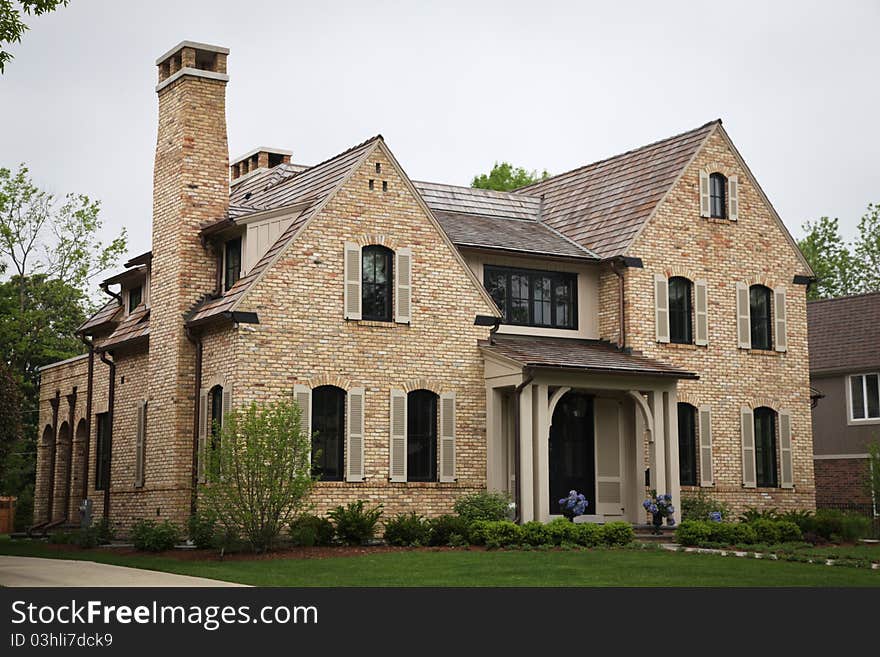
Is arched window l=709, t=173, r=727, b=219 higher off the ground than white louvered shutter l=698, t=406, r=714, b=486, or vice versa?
arched window l=709, t=173, r=727, b=219

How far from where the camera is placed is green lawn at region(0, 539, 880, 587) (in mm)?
15680

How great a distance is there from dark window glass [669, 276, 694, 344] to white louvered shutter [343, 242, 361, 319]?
26.4 feet

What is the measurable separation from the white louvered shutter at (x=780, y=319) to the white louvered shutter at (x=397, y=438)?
10.4m

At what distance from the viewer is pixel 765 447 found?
1142 inches

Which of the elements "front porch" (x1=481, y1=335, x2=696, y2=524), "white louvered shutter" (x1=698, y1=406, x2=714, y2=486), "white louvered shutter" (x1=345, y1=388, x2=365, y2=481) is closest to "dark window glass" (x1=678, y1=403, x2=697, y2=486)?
"white louvered shutter" (x1=698, y1=406, x2=714, y2=486)

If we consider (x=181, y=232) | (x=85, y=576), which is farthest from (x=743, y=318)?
(x=85, y=576)

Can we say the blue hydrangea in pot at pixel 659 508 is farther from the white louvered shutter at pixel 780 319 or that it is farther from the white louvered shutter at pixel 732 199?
the white louvered shutter at pixel 732 199

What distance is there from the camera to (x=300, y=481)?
21.1 m

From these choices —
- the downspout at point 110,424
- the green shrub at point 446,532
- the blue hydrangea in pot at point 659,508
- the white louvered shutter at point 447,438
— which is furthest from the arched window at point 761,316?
the downspout at point 110,424

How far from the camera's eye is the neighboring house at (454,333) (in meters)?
23.7

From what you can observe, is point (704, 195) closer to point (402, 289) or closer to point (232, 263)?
point (402, 289)

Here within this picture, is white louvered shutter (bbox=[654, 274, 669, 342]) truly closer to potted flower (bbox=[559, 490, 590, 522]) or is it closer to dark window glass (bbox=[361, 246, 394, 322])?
potted flower (bbox=[559, 490, 590, 522])

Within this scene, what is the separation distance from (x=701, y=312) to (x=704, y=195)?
2.84 m
